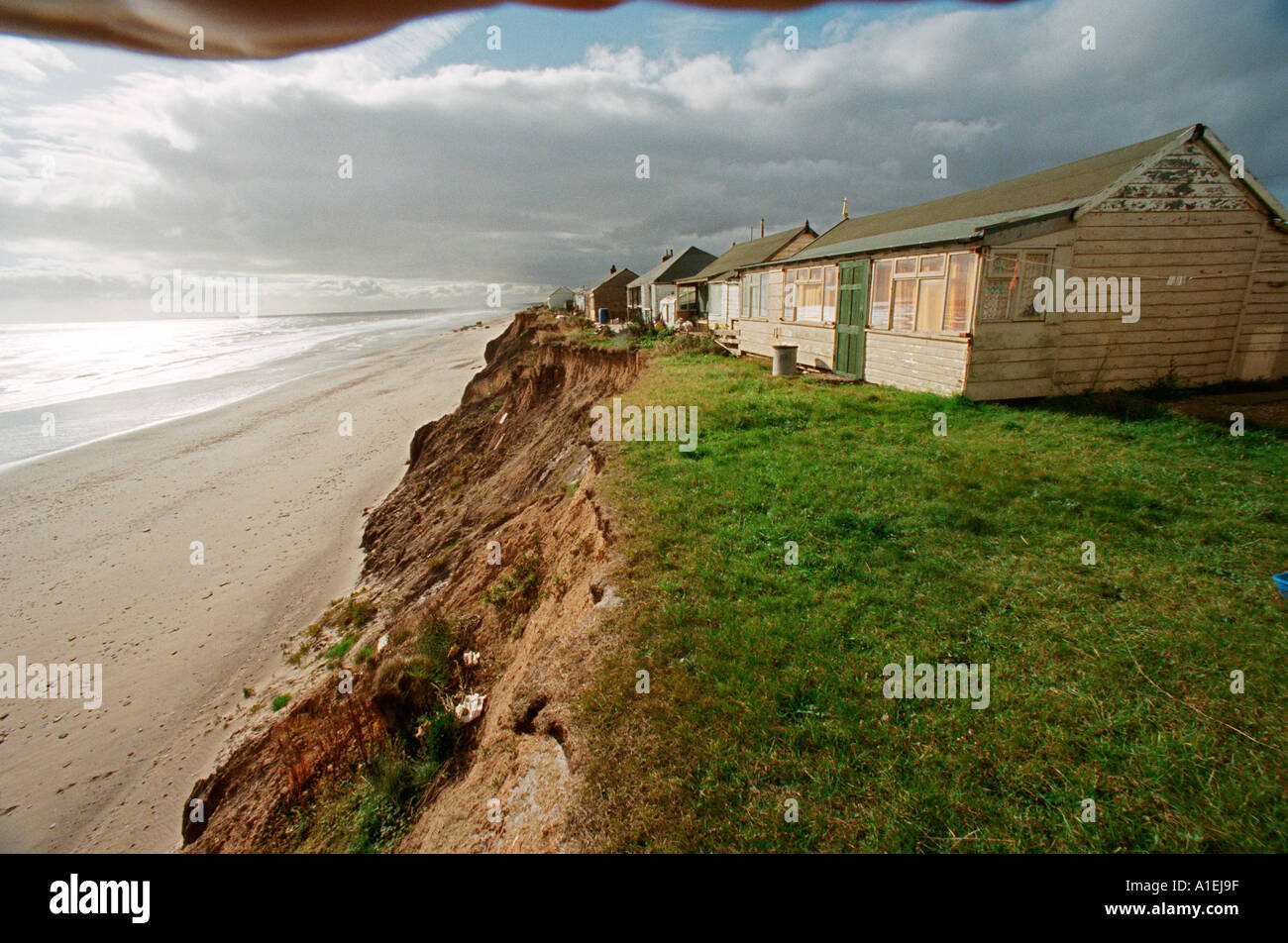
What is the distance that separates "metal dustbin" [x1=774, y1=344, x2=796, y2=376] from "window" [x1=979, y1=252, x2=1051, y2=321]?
5761mm

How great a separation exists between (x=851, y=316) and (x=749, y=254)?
17.4 meters

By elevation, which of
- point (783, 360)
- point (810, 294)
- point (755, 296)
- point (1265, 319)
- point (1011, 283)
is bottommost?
point (783, 360)

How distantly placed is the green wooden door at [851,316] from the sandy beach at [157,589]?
14.4m

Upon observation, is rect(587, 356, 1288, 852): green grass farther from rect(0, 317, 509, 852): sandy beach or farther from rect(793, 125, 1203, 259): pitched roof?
rect(0, 317, 509, 852): sandy beach

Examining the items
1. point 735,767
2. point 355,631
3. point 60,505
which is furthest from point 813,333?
point 60,505

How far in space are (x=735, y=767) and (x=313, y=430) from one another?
2838cm

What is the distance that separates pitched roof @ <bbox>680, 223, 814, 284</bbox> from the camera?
29375 millimetres

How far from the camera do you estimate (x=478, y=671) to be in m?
7.19

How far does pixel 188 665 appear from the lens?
10.7 m

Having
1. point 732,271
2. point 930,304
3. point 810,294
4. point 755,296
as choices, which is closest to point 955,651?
point 930,304

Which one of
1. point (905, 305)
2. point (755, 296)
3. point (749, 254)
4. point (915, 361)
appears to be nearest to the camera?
point (915, 361)

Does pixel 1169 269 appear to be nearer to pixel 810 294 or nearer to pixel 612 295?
pixel 810 294

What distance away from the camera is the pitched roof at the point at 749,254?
29.4m
